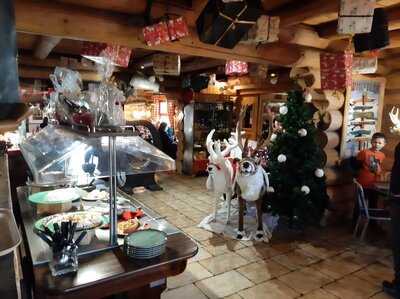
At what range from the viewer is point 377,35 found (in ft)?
8.73

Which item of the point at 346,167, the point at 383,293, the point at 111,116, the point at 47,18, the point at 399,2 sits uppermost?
the point at 399,2

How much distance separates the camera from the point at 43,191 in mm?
2529

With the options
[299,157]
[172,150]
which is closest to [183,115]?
[172,150]

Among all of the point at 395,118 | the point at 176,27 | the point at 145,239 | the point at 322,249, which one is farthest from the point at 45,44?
the point at 395,118

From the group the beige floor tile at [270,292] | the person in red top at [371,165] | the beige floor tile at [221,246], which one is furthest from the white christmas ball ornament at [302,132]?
the beige floor tile at [270,292]

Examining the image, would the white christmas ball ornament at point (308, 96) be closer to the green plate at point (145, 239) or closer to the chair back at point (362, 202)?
the chair back at point (362, 202)

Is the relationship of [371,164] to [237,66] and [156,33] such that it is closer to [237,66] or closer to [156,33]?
[237,66]

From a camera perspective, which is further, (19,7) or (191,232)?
(191,232)

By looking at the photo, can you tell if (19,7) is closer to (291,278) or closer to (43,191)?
(43,191)

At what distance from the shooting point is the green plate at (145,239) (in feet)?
5.34

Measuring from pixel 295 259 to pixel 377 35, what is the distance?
2.53 m

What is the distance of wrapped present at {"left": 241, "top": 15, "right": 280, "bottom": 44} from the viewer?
275 cm

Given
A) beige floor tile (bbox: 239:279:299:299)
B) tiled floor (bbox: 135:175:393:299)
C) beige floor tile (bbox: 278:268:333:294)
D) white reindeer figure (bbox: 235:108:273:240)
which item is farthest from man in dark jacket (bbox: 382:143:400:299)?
white reindeer figure (bbox: 235:108:273:240)

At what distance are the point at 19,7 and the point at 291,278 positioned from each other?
139 inches
